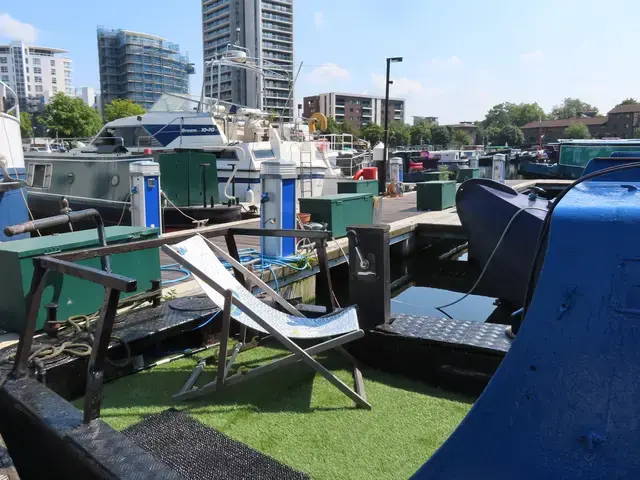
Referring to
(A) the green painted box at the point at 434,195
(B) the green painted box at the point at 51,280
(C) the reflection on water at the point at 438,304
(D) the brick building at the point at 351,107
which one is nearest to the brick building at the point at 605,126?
(D) the brick building at the point at 351,107

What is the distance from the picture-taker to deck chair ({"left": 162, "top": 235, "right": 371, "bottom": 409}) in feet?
11.0

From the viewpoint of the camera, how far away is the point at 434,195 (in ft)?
47.9

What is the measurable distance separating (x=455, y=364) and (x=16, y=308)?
136 inches

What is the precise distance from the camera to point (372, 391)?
405 centimetres

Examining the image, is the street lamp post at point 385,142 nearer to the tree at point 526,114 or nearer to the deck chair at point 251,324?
the deck chair at point 251,324

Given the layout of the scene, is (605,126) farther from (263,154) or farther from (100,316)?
(100,316)

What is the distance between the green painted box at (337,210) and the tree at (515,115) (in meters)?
140

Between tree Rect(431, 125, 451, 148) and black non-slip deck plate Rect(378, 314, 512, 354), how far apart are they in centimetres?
9900

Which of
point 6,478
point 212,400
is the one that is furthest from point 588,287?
point 212,400

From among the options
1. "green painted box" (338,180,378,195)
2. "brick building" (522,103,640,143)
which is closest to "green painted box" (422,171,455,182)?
"green painted box" (338,180,378,195)

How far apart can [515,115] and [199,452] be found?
155m

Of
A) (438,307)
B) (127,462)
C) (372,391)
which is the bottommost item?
(438,307)

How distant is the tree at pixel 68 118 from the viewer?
64188mm

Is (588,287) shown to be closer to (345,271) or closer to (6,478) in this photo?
(6,478)
